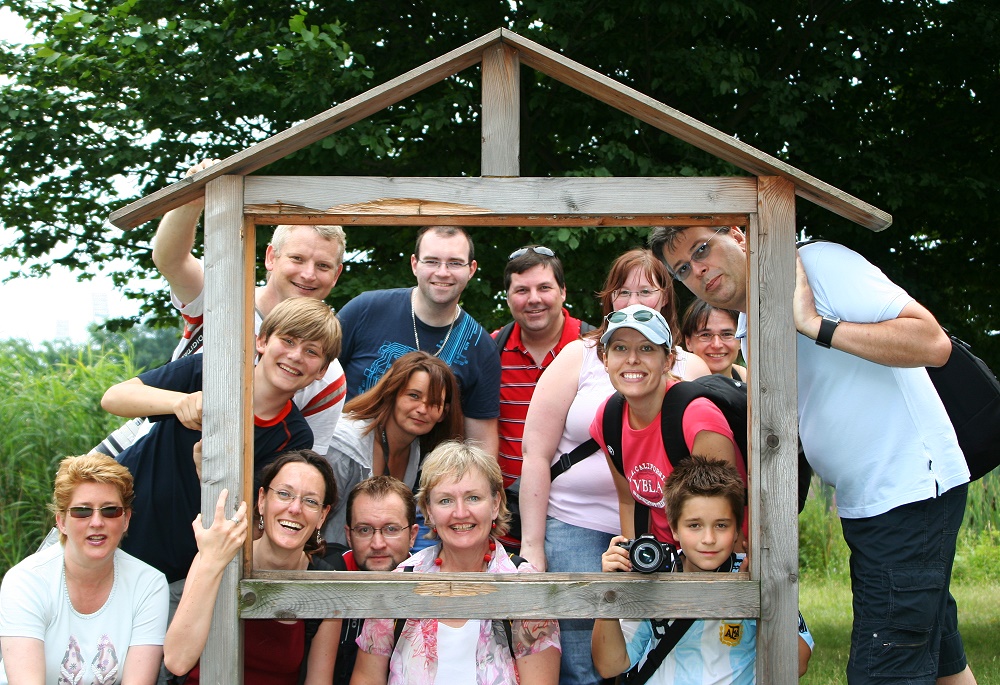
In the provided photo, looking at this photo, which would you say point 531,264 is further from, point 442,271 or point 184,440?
point 184,440

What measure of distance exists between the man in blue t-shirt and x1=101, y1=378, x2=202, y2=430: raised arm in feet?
0.10

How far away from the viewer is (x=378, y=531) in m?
3.16

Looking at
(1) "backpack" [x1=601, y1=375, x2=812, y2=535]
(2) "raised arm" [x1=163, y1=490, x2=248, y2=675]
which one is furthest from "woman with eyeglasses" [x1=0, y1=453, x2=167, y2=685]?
(1) "backpack" [x1=601, y1=375, x2=812, y2=535]

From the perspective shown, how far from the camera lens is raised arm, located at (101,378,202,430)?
9.25 ft

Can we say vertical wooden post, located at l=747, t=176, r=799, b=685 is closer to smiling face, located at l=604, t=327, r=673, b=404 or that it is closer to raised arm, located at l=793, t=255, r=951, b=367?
raised arm, located at l=793, t=255, r=951, b=367

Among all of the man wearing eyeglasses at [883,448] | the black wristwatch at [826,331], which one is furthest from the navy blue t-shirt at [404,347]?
the black wristwatch at [826,331]

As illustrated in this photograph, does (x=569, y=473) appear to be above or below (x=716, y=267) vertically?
below

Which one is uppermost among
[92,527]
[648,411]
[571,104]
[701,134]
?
[571,104]

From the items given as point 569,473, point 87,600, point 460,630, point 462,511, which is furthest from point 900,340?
point 87,600

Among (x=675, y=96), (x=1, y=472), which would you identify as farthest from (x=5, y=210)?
(x=675, y=96)

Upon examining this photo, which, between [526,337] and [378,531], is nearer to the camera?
[378,531]

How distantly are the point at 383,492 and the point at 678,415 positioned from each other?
0.99 m

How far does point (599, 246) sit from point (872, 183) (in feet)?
6.64

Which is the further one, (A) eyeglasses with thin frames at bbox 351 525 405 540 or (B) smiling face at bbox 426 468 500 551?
(A) eyeglasses with thin frames at bbox 351 525 405 540
